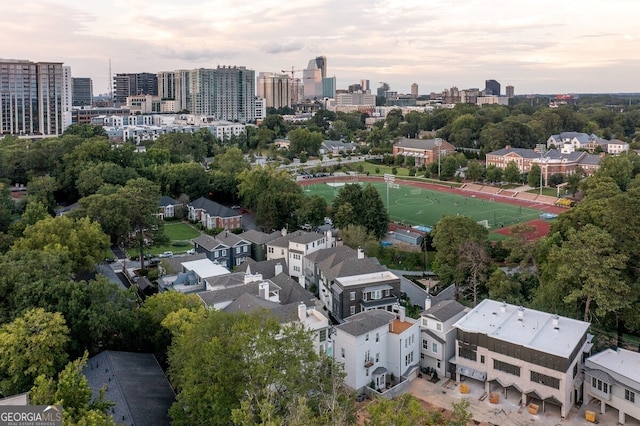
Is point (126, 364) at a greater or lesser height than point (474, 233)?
lesser

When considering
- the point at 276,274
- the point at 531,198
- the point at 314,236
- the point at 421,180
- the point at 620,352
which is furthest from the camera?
the point at 421,180

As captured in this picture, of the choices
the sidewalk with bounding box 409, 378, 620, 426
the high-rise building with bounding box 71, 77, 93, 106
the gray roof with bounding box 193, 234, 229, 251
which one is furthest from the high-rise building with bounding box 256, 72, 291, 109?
the sidewalk with bounding box 409, 378, 620, 426

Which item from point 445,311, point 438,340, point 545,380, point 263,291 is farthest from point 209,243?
point 545,380

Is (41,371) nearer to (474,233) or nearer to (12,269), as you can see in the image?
(12,269)

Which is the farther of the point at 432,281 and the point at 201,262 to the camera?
the point at 432,281

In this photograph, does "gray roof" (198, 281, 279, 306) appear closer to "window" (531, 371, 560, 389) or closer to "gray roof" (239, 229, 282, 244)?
"gray roof" (239, 229, 282, 244)

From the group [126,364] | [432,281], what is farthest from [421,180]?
[126,364]

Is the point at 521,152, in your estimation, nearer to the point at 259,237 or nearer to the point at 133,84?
the point at 259,237
